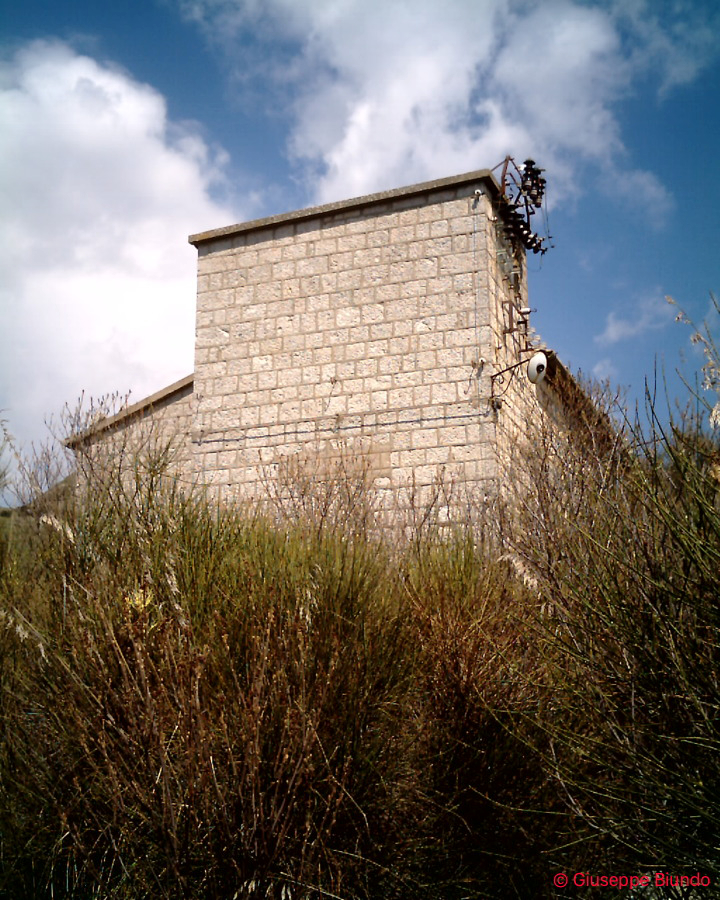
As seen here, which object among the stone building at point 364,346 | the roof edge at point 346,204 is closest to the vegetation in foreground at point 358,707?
the stone building at point 364,346

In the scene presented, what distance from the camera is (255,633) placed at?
4902mm

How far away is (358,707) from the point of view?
4.83m

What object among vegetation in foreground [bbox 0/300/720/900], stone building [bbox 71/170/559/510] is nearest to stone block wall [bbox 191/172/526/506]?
stone building [bbox 71/170/559/510]

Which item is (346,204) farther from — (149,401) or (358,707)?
(358,707)

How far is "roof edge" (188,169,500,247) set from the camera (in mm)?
10695

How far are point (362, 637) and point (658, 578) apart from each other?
6.50 feet

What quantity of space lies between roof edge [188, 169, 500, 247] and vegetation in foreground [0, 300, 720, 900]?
5977mm

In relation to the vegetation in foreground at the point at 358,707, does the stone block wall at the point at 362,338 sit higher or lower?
higher

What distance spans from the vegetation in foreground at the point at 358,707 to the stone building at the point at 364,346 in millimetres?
4241

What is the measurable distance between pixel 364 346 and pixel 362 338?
107mm

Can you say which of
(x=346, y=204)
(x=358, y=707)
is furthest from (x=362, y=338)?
(x=358, y=707)

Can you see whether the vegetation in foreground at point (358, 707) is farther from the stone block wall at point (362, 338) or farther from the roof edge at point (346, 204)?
the roof edge at point (346, 204)

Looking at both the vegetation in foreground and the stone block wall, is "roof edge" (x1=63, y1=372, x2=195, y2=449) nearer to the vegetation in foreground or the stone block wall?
the stone block wall

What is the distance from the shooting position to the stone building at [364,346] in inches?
408
